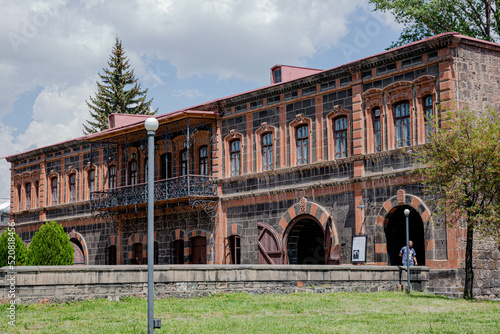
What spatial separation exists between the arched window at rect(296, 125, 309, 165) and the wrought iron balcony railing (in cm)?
482

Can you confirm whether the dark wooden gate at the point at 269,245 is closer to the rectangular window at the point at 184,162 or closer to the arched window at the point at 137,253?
the rectangular window at the point at 184,162

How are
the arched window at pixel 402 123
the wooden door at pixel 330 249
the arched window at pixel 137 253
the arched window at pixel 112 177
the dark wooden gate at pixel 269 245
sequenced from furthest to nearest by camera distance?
the arched window at pixel 112 177
the arched window at pixel 137 253
the dark wooden gate at pixel 269 245
the wooden door at pixel 330 249
the arched window at pixel 402 123

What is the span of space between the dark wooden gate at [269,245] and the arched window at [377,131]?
5.53 metres

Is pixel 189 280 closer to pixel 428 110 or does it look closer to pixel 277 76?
pixel 428 110

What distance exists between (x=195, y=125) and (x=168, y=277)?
49.3 ft

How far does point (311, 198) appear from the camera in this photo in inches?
1082

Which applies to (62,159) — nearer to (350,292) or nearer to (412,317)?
(350,292)

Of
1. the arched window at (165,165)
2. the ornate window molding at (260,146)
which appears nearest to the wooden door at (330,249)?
the ornate window molding at (260,146)

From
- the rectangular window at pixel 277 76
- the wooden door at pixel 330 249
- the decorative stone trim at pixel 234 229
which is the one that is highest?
the rectangular window at pixel 277 76

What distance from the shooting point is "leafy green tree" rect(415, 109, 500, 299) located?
64.5 ft

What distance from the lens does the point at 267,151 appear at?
2983cm

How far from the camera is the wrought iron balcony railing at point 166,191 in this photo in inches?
1236

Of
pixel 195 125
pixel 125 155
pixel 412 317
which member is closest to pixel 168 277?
pixel 412 317

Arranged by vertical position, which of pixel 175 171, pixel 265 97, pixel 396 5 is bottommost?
pixel 175 171
